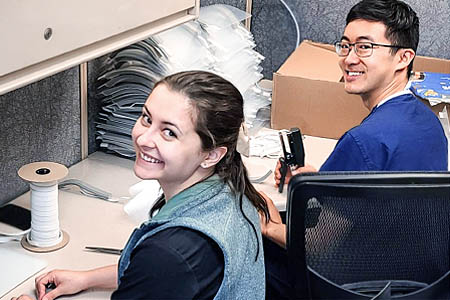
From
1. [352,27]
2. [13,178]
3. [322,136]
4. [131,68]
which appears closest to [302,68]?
[322,136]

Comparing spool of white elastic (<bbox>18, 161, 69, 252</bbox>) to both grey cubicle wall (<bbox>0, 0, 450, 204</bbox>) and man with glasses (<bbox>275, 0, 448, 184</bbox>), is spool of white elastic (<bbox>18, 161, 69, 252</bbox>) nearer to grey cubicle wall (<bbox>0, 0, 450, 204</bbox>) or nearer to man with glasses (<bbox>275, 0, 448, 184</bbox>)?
grey cubicle wall (<bbox>0, 0, 450, 204</bbox>)

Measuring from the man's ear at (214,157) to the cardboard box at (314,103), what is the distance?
0.87 meters

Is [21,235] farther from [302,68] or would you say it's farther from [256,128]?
[302,68]

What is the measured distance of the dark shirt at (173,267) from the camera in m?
0.99

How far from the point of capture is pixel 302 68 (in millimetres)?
2062

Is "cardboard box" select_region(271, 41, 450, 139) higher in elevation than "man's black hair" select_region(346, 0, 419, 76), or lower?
lower

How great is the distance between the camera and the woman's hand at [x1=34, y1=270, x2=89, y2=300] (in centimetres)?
120

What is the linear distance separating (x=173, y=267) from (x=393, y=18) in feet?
2.92

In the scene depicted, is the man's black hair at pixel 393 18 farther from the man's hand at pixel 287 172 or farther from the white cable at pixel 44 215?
the white cable at pixel 44 215

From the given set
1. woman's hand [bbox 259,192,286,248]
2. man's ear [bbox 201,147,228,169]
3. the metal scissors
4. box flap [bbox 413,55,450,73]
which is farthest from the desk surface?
box flap [bbox 413,55,450,73]

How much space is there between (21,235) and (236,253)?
0.51m

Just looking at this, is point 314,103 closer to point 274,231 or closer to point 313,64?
point 313,64

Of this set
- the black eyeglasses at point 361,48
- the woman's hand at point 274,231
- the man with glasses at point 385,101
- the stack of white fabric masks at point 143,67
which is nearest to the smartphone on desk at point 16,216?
the stack of white fabric masks at point 143,67

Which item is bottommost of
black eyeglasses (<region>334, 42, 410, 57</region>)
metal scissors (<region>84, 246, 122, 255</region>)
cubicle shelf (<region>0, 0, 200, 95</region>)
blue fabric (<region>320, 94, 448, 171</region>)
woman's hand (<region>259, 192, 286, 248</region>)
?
metal scissors (<region>84, 246, 122, 255</region>)
